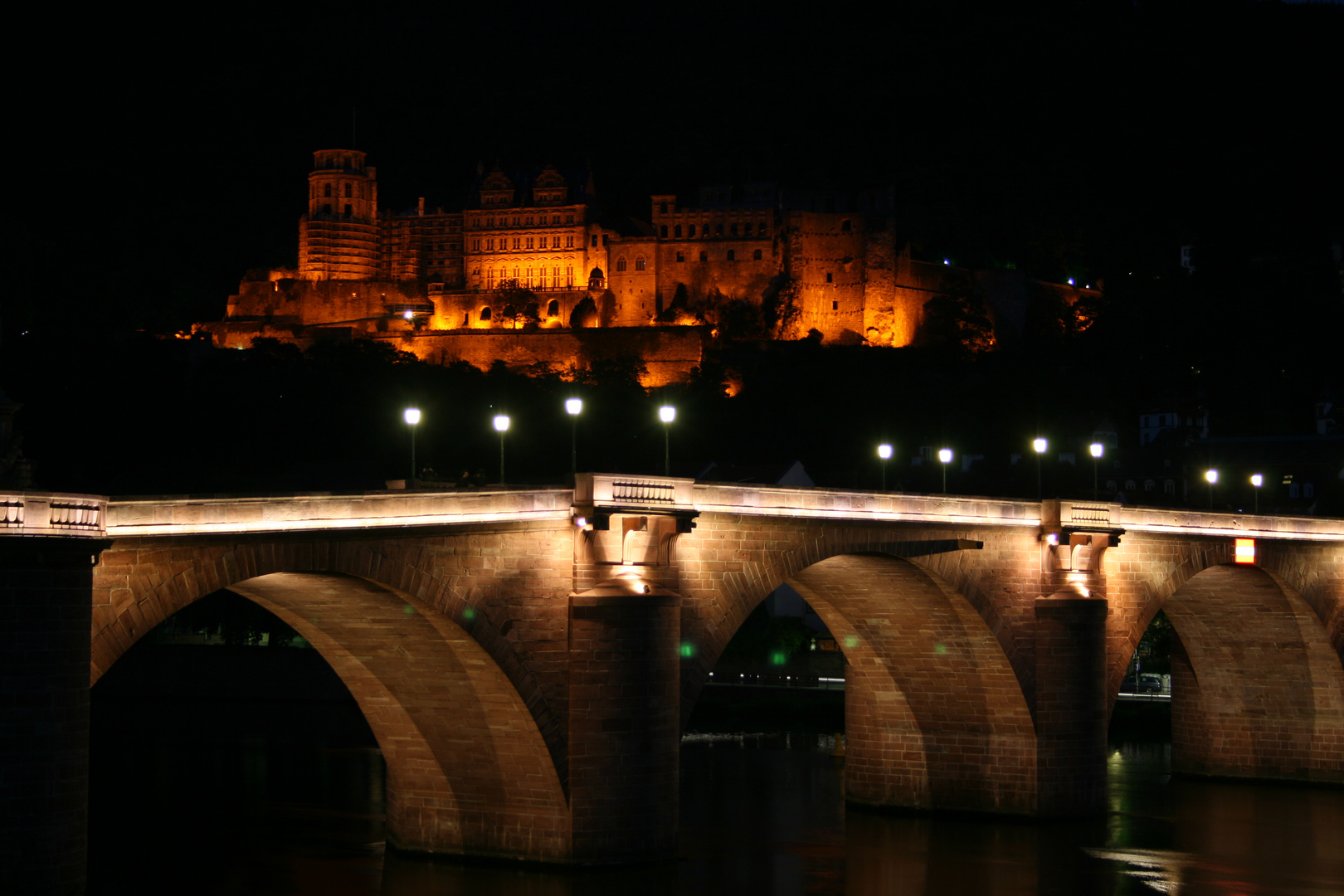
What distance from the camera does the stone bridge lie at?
2266cm

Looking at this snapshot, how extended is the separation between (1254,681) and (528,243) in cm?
10276

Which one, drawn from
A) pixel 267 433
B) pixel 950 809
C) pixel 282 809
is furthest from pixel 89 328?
pixel 950 809

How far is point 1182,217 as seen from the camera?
6476 inches

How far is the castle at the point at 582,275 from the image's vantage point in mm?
135125

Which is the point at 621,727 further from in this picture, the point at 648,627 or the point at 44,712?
the point at 44,712

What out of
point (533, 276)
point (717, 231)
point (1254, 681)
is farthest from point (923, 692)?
point (533, 276)

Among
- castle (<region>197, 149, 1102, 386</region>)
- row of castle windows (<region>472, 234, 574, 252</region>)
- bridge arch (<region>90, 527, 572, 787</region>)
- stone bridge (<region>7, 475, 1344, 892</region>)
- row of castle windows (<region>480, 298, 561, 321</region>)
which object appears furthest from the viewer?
row of castle windows (<region>472, 234, 574, 252</region>)

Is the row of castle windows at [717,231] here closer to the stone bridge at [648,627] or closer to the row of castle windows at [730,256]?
the row of castle windows at [730,256]

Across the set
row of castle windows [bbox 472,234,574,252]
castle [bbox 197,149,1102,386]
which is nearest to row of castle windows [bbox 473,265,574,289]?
castle [bbox 197,149,1102,386]

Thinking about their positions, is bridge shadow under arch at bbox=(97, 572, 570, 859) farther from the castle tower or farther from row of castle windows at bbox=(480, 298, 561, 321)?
the castle tower

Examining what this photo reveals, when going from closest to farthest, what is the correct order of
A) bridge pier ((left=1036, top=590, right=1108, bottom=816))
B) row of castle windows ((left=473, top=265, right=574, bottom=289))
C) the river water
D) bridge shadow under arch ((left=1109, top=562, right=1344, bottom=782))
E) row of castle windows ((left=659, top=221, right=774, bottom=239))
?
the river water → bridge pier ((left=1036, top=590, right=1108, bottom=816)) → bridge shadow under arch ((left=1109, top=562, right=1344, bottom=782)) → row of castle windows ((left=659, top=221, right=774, bottom=239)) → row of castle windows ((left=473, top=265, right=574, bottom=289))

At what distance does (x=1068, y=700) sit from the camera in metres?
38.6

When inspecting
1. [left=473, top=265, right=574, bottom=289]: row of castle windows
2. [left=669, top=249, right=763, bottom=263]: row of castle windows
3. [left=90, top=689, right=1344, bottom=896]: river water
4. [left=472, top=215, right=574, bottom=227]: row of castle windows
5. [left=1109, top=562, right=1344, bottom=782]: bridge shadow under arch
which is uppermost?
[left=472, top=215, right=574, bottom=227]: row of castle windows

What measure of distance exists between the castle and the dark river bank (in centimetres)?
8346
